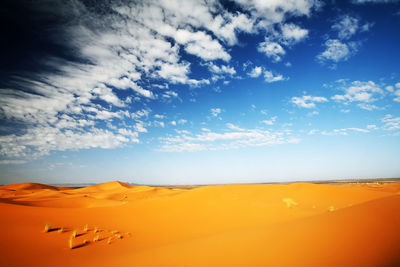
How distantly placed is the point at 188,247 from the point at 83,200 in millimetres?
13462

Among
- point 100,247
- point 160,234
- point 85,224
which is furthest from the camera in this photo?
point 85,224

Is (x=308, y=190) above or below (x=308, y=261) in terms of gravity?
above

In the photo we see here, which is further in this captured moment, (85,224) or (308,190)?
(308,190)

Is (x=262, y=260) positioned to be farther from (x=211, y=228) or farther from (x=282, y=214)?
(x=282, y=214)

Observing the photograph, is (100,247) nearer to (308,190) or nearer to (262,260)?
(262,260)

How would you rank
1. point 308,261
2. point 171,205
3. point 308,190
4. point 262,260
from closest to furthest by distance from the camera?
1. point 308,261
2. point 262,260
3. point 171,205
4. point 308,190

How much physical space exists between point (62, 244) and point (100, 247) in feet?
3.57

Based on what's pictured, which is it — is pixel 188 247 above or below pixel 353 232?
below

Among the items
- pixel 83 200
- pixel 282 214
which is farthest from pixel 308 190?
pixel 83 200

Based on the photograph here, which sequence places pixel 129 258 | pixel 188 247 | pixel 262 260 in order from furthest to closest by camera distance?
pixel 188 247, pixel 129 258, pixel 262 260

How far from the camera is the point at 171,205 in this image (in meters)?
10.1

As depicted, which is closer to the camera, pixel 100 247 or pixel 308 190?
pixel 100 247

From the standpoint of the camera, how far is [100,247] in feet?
16.7

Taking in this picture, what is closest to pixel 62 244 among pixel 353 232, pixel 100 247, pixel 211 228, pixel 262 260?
pixel 100 247
